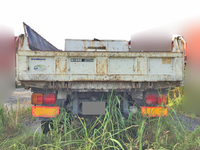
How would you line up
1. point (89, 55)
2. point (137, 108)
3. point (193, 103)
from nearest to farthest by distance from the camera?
1. point (89, 55)
2. point (137, 108)
3. point (193, 103)

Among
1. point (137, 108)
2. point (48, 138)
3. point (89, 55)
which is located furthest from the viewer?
point (137, 108)

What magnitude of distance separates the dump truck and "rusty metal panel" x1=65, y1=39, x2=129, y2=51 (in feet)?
6.04

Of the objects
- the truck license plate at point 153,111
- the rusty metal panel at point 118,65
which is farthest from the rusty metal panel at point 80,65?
the truck license plate at point 153,111

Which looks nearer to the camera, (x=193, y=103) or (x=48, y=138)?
(x=48, y=138)

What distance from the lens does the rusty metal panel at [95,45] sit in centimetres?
457

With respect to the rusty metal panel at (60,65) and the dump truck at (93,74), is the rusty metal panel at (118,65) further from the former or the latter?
the rusty metal panel at (60,65)

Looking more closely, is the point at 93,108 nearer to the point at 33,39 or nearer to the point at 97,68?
the point at 97,68

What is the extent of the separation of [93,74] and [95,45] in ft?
7.30

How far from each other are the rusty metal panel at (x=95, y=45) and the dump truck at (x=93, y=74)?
1.84 metres

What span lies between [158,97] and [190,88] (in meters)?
3.04

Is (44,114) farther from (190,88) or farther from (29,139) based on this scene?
(190,88)

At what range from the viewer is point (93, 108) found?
2.71 meters

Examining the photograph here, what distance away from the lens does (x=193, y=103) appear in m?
5.07

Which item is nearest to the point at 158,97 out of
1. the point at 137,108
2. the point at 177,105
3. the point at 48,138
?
the point at 137,108
